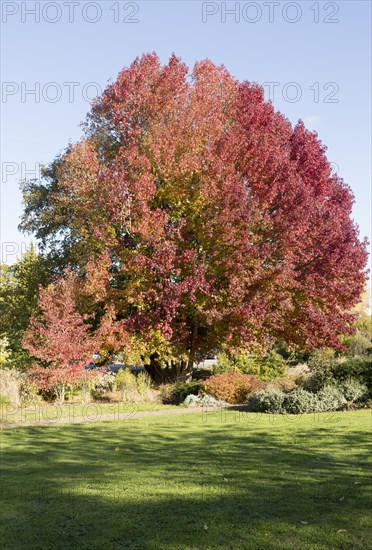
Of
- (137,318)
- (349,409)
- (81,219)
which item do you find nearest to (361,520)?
(349,409)

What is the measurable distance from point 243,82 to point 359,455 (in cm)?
1907

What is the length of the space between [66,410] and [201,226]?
8177 millimetres

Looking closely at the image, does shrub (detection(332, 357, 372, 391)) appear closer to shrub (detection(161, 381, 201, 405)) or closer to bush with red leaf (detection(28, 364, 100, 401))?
shrub (detection(161, 381, 201, 405))

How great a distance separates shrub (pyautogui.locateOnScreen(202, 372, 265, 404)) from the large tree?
2.29 metres

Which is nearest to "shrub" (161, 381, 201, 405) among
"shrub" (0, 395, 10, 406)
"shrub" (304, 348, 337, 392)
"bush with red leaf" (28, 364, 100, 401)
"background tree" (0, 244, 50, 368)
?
"bush with red leaf" (28, 364, 100, 401)

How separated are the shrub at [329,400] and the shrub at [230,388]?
283 cm

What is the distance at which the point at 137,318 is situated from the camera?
22.0 m

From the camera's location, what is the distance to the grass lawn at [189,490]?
5.67 metres

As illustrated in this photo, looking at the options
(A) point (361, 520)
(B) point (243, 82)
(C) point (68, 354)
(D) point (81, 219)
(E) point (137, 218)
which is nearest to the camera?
(A) point (361, 520)

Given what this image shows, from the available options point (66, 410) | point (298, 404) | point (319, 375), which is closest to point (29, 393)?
point (66, 410)

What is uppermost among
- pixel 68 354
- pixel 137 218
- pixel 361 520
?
pixel 137 218

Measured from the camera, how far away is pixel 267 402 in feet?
53.4

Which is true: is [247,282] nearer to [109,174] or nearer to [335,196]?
[109,174]

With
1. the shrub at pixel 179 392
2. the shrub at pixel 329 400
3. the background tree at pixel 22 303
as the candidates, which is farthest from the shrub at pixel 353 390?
the background tree at pixel 22 303
